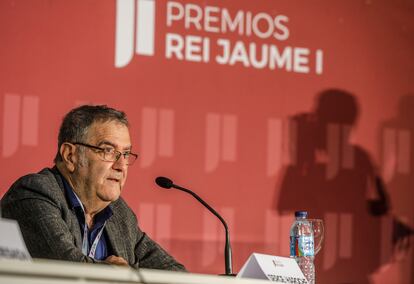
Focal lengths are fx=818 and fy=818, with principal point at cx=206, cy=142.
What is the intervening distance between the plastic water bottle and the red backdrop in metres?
0.70

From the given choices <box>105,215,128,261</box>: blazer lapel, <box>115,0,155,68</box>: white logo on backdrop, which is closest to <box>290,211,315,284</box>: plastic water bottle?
<box>105,215,128,261</box>: blazer lapel

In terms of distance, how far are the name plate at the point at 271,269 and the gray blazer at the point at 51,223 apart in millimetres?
451

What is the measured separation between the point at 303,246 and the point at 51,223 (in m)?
1.25

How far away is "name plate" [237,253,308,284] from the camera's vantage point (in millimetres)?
2207

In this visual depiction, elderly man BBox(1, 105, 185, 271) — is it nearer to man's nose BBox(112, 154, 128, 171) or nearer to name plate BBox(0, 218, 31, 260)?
man's nose BBox(112, 154, 128, 171)

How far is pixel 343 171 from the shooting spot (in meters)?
4.45

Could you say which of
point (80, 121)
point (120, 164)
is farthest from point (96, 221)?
point (80, 121)

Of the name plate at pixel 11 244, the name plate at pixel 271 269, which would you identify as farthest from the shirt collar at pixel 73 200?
the name plate at pixel 11 244

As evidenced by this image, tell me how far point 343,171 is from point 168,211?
3.51ft

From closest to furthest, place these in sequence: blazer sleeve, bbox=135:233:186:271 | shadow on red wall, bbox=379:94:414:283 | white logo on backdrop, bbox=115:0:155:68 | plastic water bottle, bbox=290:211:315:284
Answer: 1. blazer sleeve, bbox=135:233:186:271
2. plastic water bottle, bbox=290:211:315:284
3. white logo on backdrop, bbox=115:0:155:68
4. shadow on red wall, bbox=379:94:414:283

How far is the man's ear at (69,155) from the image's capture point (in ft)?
9.04

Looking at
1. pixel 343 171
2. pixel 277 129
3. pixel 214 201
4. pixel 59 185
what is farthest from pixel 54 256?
pixel 343 171

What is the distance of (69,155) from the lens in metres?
2.77

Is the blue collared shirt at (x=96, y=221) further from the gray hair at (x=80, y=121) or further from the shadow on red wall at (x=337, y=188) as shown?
the shadow on red wall at (x=337, y=188)
